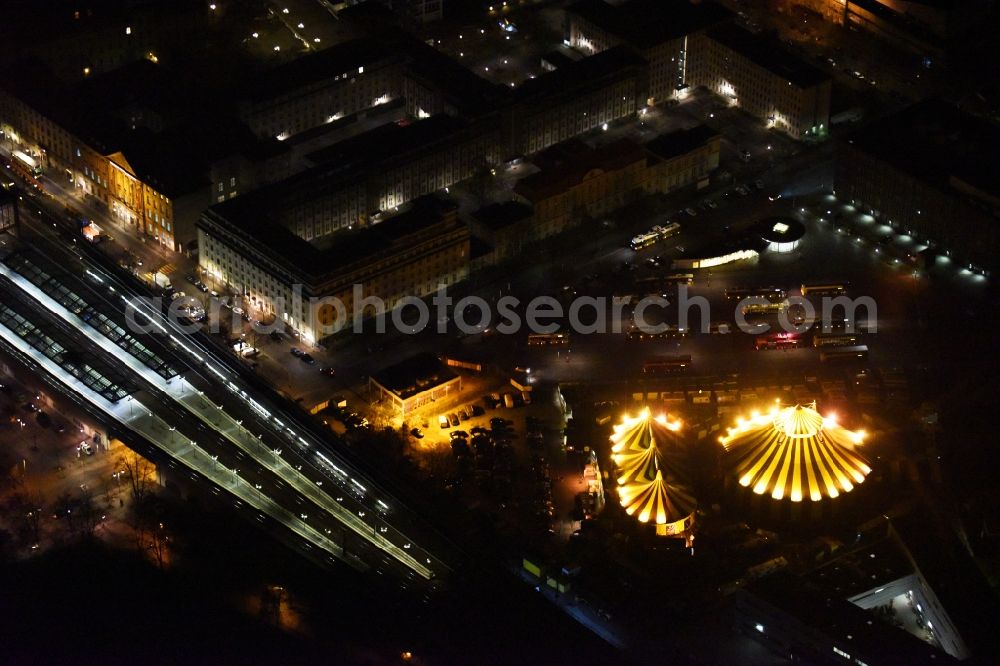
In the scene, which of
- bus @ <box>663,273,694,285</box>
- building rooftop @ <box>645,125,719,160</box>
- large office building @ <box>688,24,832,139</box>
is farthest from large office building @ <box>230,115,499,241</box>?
large office building @ <box>688,24,832,139</box>

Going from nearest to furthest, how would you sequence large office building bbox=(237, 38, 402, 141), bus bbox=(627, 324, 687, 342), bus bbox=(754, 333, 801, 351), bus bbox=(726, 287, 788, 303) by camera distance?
1. bus bbox=(754, 333, 801, 351)
2. bus bbox=(627, 324, 687, 342)
3. bus bbox=(726, 287, 788, 303)
4. large office building bbox=(237, 38, 402, 141)

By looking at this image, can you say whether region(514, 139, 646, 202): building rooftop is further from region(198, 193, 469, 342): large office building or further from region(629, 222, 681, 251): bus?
region(198, 193, 469, 342): large office building

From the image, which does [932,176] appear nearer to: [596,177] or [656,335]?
[596,177]

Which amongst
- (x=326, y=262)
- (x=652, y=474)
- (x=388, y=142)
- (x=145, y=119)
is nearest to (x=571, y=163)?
(x=388, y=142)

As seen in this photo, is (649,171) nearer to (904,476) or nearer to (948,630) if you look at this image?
(904,476)

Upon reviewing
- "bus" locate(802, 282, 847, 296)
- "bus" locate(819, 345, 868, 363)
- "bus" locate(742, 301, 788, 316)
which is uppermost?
"bus" locate(802, 282, 847, 296)

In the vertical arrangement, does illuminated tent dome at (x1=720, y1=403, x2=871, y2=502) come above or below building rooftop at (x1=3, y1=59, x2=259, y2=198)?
below
